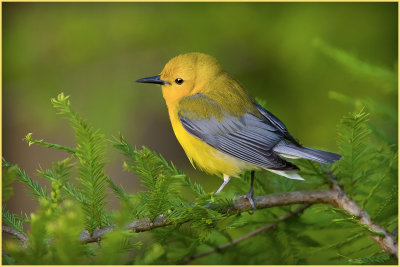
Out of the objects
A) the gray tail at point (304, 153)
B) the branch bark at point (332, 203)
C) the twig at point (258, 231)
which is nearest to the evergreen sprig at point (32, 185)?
the branch bark at point (332, 203)

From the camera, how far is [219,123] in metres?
3.02

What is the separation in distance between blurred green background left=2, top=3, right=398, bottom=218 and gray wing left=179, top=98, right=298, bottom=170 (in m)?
1.00

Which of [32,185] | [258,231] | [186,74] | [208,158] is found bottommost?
[258,231]

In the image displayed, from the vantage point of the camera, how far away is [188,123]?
300 centimetres

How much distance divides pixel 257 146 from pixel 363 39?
1.86 metres

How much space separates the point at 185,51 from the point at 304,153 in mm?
2077

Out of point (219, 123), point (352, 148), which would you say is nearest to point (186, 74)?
point (219, 123)

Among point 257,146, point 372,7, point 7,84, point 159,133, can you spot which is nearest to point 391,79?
point 257,146

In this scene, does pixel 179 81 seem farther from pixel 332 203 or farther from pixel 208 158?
pixel 332 203

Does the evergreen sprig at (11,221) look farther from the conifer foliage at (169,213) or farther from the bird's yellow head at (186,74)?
the bird's yellow head at (186,74)

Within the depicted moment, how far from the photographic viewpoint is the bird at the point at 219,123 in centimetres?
282

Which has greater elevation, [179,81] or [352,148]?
[179,81]

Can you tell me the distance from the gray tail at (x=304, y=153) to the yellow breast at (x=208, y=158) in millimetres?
202

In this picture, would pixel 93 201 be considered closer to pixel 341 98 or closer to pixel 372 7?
pixel 341 98
